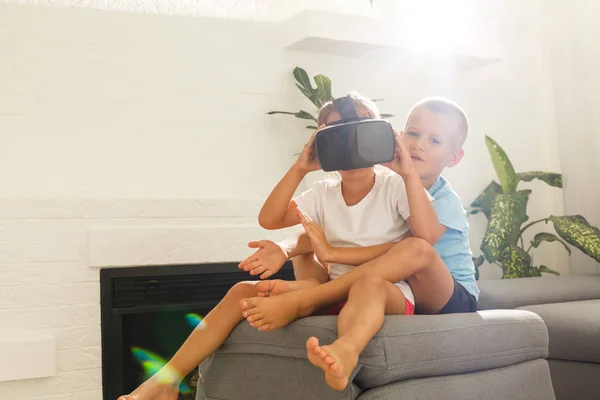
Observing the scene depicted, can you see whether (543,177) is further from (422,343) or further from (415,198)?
(422,343)

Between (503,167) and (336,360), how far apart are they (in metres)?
2.25

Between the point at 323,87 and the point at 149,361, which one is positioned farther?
the point at 323,87

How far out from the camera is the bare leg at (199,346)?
1788 mm

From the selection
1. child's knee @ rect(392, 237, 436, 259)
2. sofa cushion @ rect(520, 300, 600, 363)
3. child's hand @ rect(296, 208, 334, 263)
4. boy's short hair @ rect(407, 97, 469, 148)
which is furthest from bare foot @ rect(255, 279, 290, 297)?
sofa cushion @ rect(520, 300, 600, 363)

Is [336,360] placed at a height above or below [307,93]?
below

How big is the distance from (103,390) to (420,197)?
1546 millimetres

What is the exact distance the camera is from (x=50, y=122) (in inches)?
110

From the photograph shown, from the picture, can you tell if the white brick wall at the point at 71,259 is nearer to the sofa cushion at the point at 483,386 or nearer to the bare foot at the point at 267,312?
the bare foot at the point at 267,312

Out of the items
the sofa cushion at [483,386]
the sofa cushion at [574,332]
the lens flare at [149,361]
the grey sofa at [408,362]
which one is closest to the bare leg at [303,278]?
the grey sofa at [408,362]

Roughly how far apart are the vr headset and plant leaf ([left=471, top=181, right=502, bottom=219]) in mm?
1922

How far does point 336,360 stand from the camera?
4.73ft

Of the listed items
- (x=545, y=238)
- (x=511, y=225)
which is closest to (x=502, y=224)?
(x=511, y=225)

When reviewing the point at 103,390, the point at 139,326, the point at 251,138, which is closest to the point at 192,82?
the point at 251,138

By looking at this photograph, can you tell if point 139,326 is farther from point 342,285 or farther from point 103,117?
point 342,285
